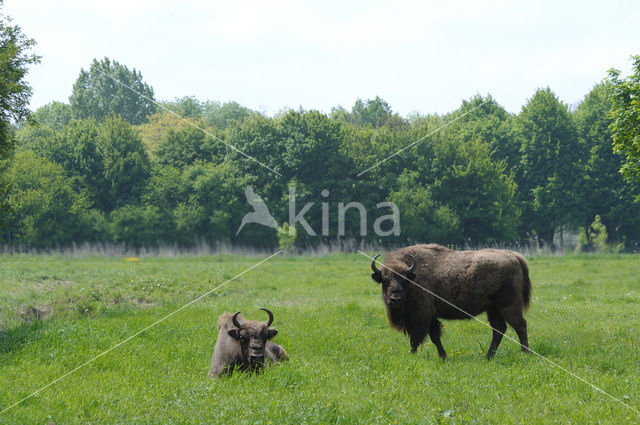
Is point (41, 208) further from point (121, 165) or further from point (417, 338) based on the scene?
point (417, 338)

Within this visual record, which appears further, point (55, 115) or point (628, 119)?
point (55, 115)

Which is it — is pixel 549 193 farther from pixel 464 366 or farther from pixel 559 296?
pixel 464 366

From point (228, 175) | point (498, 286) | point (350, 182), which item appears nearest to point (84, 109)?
point (228, 175)

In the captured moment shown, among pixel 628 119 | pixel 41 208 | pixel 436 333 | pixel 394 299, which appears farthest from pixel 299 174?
pixel 394 299

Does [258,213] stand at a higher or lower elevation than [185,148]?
lower

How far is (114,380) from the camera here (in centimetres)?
846

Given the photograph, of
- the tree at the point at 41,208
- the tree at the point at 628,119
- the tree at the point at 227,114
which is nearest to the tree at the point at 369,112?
the tree at the point at 227,114

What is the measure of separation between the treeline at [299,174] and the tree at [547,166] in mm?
140

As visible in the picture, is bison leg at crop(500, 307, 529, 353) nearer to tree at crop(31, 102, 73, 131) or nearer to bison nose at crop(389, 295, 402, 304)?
bison nose at crop(389, 295, 402, 304)

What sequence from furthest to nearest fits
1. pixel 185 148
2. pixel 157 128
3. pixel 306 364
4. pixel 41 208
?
pixel 157 128 < pixel 185 148 < pixel 41 208 < pixel 306 364

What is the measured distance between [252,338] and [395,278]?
354 centimetres

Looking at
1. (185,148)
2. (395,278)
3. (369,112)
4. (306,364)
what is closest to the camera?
(306,364)

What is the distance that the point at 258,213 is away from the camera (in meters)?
37.1

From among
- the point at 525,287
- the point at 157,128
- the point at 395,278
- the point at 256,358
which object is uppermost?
the point at 157,128
